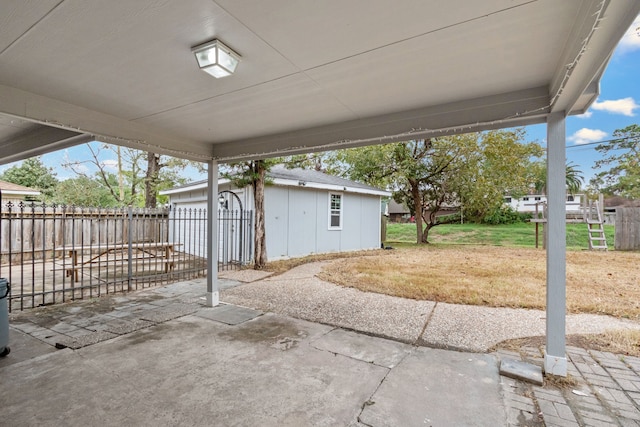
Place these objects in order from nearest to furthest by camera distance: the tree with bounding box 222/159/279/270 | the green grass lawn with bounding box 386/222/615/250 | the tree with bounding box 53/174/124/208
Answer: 1. the tree with bounding box 222/159/279/270
2. the green grass lawn with bounding box 386/222/615/250
3. the tree with bounding box 53/174/124/208

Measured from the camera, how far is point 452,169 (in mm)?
Result: 13977

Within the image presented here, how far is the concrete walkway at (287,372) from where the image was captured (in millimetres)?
2221

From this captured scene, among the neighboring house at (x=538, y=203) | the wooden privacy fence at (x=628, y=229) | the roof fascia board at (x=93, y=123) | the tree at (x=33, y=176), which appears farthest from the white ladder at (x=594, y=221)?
the tree at (x=33, y=176)

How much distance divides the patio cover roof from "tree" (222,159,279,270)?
3.90 m

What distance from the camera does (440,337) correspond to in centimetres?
370

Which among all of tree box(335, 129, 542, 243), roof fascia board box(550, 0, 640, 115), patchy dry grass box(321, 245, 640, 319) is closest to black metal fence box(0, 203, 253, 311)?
patchy dry grass box(321, 245, 640, 319)

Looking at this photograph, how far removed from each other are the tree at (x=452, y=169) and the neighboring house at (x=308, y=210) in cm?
215

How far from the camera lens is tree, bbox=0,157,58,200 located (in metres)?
20.8

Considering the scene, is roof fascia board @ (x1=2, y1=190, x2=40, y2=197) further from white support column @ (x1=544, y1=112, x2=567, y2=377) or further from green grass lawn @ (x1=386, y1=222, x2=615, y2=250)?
green grass lawn @ (x1=386, y1=222, x2=615, y2=250)

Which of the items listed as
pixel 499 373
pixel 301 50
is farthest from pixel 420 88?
pixel 499 373

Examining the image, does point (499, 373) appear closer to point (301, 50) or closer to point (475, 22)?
point (475, 22)

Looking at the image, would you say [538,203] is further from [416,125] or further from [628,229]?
[416,125]

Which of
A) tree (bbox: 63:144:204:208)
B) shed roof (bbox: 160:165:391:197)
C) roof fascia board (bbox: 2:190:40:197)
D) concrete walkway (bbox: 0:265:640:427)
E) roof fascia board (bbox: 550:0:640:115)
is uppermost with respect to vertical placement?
tree (bbox: 63:144:204:208)

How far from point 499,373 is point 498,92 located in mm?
2705
